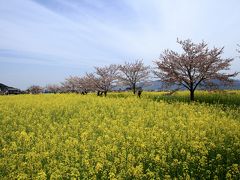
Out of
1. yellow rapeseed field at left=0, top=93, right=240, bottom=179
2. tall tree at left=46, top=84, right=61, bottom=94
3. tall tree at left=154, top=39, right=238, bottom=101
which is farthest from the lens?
tall tree at left=46, top=84, right=61, bottom=94

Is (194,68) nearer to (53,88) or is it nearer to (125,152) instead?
(125,152)

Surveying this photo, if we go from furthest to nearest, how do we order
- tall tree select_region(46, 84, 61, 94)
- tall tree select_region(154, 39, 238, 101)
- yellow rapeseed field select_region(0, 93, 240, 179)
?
1. tall tree select_region(46, 84, 61, 94)
2. tall tree select_region(154, 39, 238, 101)
3. yellow rapeseed field select_region(0, 93, 240, 179)

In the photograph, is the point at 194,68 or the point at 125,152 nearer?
the point at 125,152

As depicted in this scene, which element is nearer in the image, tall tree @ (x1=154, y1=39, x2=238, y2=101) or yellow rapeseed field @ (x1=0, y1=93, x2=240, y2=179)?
yellow rapeseed field @ (x1=0, y1=93, x2=240, y2=179)

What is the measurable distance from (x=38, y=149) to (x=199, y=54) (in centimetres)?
2177

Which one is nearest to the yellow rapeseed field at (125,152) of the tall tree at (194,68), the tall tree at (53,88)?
the tall tree at (194,68)

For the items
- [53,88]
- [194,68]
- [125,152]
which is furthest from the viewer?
[53,88]

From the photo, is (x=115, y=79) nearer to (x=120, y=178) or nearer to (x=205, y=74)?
(x=205, y=74)

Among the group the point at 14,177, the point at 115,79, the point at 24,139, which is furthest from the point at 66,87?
the point at 14,177

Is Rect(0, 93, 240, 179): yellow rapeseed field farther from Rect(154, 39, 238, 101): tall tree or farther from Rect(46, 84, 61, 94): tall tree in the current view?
Rect(46, 84, 61, 94): tall tree

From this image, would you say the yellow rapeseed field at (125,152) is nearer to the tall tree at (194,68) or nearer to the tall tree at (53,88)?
the tall tree at (194,68)

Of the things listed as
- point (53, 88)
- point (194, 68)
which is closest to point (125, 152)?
point (194, 68)

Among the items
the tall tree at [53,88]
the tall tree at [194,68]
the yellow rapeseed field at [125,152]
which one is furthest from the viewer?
the tall tree at [53,88]

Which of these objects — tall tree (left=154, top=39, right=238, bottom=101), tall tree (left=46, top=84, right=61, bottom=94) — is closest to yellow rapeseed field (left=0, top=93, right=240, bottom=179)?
tall tree (left=154, top=39, right=238, bottom=101)
